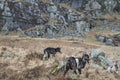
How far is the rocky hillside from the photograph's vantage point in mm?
100625

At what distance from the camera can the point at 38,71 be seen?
1706cm

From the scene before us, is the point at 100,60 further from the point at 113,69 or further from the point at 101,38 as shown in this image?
the point at 101,38

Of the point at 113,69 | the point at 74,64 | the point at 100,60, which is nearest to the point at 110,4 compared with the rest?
the point at 100,60

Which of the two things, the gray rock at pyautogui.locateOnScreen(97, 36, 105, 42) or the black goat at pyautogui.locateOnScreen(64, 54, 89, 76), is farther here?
the gray rock at pyautogui.locateOnScreen(97, 36, 105, 42)

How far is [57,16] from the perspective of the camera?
110 metres

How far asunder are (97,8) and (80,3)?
23.4ft

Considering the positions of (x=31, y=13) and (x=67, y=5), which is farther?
(x=67, y=5)

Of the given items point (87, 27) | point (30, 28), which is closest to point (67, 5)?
point (87, 27)

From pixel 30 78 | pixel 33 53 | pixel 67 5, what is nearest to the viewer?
pixel 30 78

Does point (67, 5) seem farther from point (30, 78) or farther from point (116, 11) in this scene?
point (30, 78)

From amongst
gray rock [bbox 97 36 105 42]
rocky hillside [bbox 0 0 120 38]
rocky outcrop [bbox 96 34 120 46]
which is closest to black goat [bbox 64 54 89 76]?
rocky outcrop [bbox 96 34 120 46]

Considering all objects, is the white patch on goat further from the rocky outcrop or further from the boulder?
the rocky outcrop

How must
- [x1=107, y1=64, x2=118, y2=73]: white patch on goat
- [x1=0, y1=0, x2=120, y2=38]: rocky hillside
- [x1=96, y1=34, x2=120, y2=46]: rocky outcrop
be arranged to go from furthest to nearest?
1. [x1=0, y1=0, x2=120, y2=38]: rocky hillside
2. [x1=96, y1=34, x2=120, y2=46]: rocky outcrop
3. [x1=107, y1=64, x2=118, y2=73]: white patch on goat

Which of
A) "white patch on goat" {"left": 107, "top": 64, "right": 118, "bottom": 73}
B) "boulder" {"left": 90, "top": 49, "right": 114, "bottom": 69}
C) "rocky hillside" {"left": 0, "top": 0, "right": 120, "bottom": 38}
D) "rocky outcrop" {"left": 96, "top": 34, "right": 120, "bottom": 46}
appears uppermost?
"boulder" {"left": 90, "top": 49, "right": 114, "bottom": 69}
